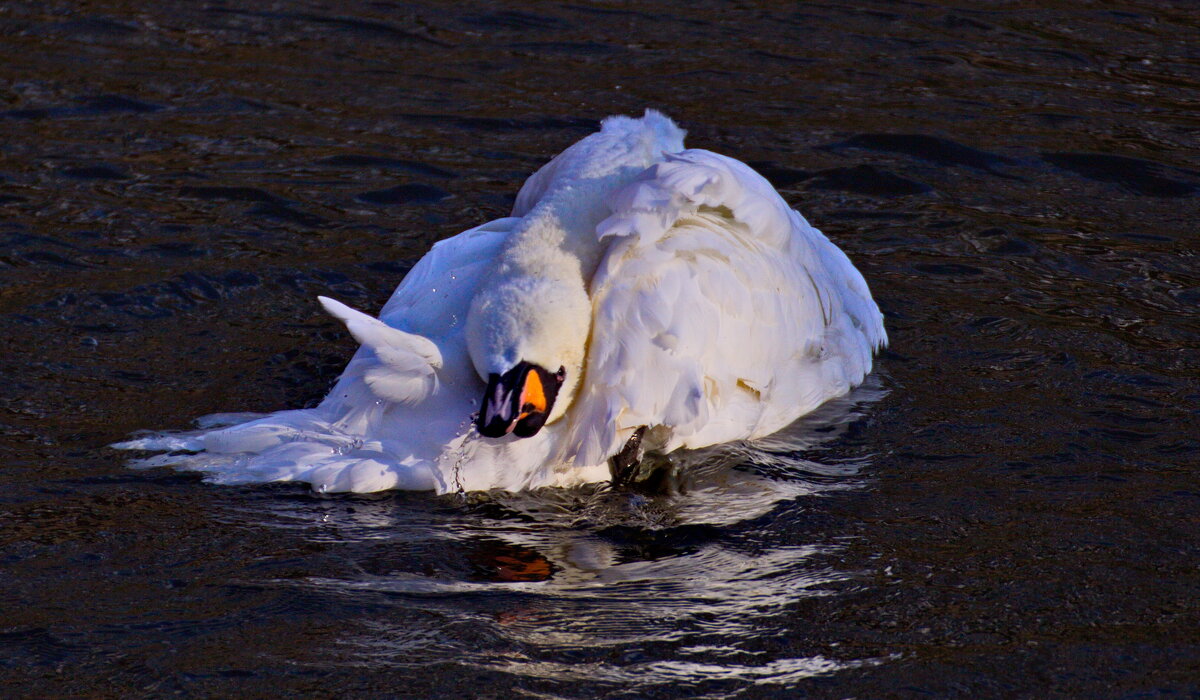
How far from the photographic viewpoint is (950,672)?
4184 millimetres

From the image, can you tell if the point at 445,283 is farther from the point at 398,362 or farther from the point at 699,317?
the point at 699,317

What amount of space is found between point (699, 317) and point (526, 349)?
60cm

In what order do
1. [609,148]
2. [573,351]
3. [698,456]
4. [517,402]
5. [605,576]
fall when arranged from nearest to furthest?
[605,576] → [517,402] → [573,351] → [698,456] → [609,148]

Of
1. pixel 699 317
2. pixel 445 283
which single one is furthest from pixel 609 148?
pixel 699 317

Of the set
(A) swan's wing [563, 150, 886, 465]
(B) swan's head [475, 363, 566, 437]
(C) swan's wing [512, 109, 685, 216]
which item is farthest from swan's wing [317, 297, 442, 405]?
(C) swan's wing [512, 109, 685, 216]

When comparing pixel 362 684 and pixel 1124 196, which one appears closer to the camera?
pixel 362 684

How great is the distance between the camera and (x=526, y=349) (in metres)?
4.95

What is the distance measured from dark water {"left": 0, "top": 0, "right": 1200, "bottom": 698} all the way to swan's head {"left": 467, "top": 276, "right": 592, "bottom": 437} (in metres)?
0.43

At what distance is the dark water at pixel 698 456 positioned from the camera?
4324mm

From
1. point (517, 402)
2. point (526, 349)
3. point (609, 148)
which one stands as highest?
point (609, 148)

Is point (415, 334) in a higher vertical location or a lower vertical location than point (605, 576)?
higher

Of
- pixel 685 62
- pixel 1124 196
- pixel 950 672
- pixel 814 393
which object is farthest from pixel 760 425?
pixel 685 62

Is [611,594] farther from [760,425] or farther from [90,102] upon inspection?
[90,102]

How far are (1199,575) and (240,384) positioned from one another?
3.64 m
